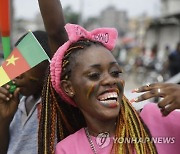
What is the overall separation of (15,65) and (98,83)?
1.78ft

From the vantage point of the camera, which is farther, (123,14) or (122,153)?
(123,14)

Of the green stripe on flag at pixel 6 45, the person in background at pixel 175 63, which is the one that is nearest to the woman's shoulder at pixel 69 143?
the green stripe on flag at pixel 6 45

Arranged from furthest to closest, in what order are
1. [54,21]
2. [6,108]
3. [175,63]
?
[175,63] → [6,108] → [54,21]

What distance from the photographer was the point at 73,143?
2.13 metres

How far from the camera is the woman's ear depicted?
86.3 inches

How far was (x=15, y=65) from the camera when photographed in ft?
7.79

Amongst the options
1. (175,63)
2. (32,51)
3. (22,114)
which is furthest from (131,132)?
(175,63)

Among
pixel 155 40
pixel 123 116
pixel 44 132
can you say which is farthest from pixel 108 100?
pixel 155 40

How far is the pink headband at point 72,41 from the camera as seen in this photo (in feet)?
7.16

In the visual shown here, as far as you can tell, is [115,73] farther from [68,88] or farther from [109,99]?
[68,88]

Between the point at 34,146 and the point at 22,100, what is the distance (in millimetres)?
417

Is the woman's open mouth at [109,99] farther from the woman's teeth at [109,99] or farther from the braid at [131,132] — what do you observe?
the braid at [131,132]

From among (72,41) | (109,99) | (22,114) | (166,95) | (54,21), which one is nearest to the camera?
(166,95)

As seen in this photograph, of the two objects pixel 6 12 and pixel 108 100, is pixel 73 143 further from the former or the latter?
pixel 6 12
